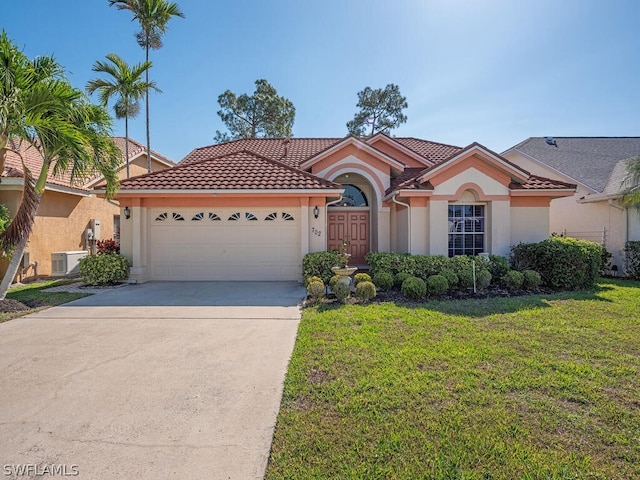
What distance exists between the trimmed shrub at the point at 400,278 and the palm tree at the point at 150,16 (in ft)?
52.6

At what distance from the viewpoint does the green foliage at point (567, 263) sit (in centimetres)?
1011

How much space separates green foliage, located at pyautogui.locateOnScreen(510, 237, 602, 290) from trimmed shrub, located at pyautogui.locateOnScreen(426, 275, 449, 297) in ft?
12.8

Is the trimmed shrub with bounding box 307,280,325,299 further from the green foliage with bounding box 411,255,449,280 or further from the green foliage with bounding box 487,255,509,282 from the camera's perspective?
the green foliage with bounding box 487,255,509,282

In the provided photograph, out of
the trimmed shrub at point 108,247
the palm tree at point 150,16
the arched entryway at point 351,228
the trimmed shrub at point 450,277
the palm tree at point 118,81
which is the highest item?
the palm tree at point 150,16

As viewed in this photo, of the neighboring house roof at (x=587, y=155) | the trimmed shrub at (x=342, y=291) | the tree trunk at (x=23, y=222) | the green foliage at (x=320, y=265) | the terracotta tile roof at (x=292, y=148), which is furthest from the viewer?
the terracotta tile roof at (x=292, y=148)

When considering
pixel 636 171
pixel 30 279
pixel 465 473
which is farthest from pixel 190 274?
pixel 636 171

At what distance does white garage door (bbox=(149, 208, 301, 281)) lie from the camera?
39.7 ft

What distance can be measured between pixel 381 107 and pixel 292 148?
825 inches

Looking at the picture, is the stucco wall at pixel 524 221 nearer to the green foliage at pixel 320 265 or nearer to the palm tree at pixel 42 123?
the green foliage at pixel 320 265

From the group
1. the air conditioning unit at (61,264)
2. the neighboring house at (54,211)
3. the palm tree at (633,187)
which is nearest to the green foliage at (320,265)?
the neighboring house at (54,211)

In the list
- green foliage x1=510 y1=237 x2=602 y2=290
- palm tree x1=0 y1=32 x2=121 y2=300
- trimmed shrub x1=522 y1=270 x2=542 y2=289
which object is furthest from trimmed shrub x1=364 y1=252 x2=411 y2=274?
palm tree x1=0 y1=32 x2=121 y2=300

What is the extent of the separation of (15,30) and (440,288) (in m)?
12.8

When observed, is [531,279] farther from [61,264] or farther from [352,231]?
[61,264]

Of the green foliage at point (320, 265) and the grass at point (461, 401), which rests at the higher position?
the green foliage at point (320, 265)
